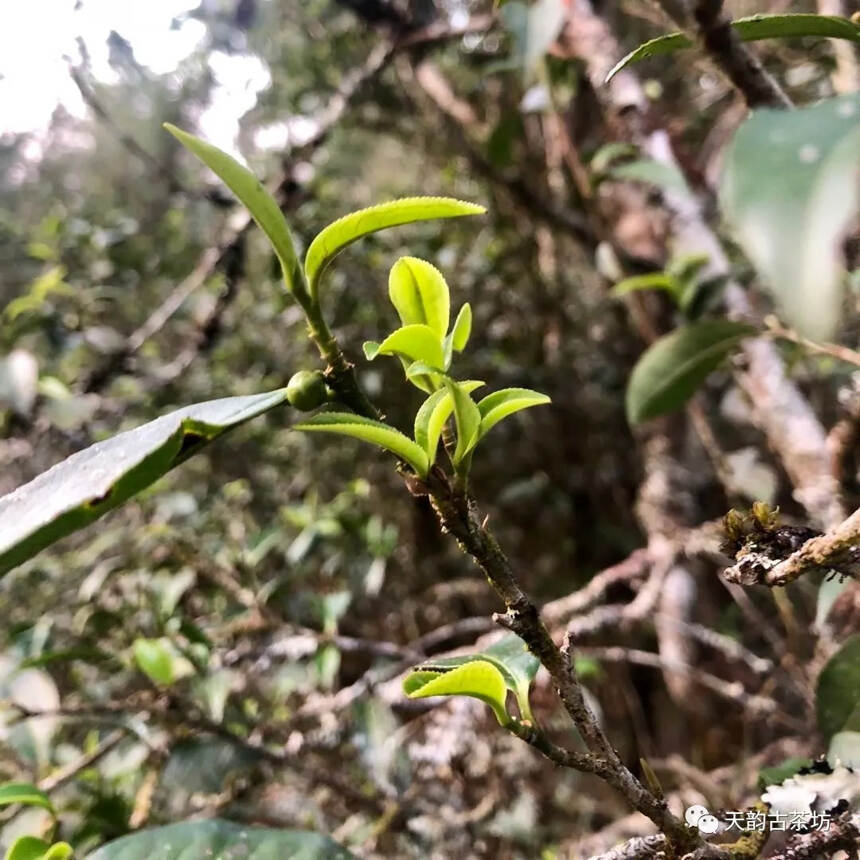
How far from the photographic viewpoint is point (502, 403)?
0.27 m

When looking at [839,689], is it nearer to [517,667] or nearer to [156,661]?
[517,667]

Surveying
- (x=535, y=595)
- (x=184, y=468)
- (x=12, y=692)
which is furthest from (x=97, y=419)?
(x=535, y=595)

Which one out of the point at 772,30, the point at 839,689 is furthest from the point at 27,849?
the point at 772,30

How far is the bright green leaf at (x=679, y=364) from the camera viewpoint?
57 centimetres

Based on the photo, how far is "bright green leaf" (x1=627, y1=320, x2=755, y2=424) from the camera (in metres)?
0.57

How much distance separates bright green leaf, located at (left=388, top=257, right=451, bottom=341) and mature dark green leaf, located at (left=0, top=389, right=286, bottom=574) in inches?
2.7

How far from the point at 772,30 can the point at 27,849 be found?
557mm

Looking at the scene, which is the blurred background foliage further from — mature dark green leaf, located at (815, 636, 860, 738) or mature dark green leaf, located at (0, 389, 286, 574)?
mature dark green leaf, located at (0, 389, 286, 574)

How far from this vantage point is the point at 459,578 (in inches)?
47.9

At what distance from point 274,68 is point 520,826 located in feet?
4.99

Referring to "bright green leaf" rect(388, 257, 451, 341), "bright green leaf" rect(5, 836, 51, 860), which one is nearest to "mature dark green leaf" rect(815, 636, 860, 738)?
"bright green leaf" rect(388, 257, 451, 341)

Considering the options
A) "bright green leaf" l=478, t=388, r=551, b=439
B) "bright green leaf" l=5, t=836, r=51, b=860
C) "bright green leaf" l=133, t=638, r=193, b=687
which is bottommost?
"bright green leaf" l=5, t=836, r=51, b=860

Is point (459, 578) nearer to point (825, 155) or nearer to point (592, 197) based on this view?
point (592, 197)

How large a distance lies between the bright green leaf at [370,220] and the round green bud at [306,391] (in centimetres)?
3
